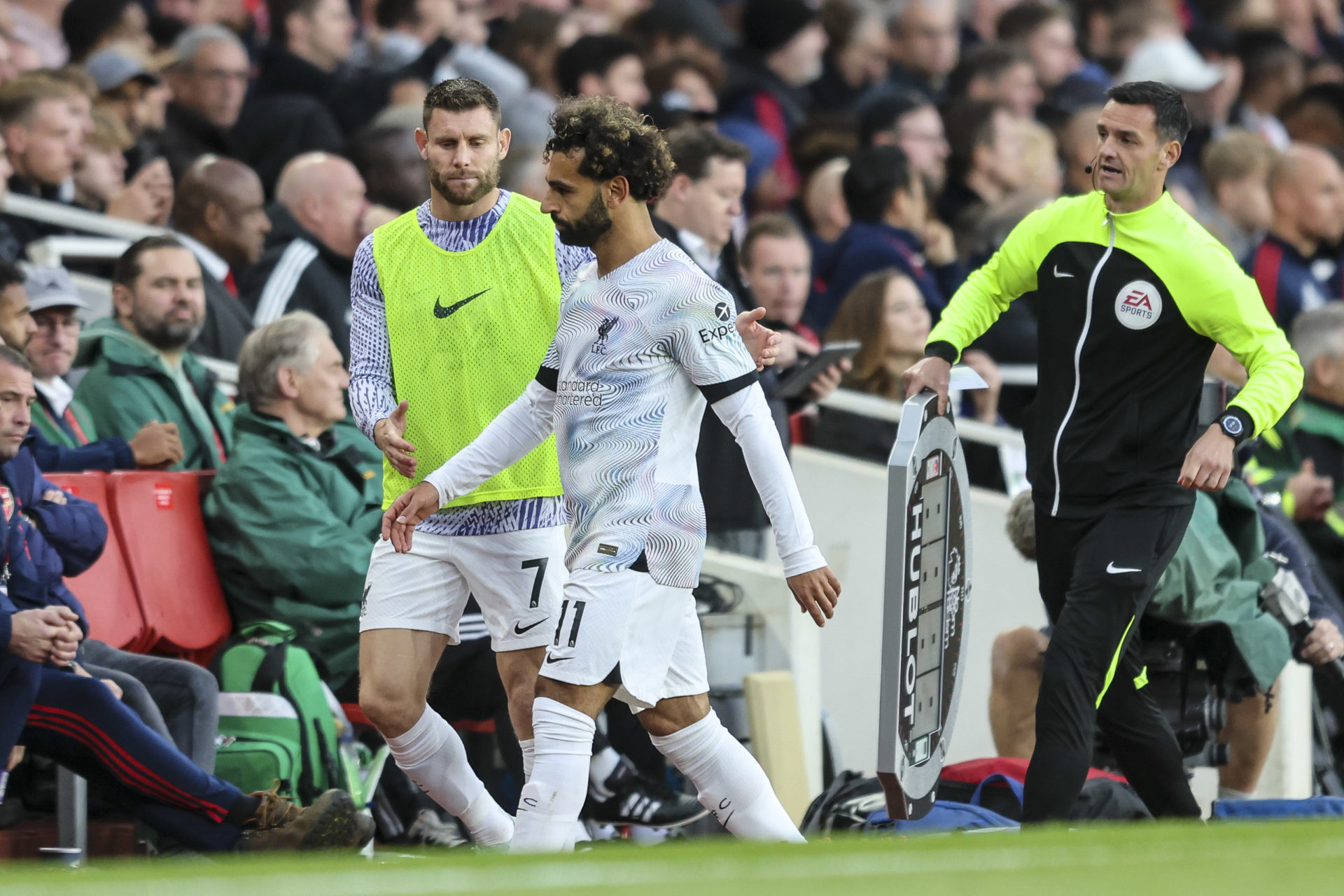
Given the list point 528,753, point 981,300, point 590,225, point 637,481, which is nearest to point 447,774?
point 528,753

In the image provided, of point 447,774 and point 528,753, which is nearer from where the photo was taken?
point 528,753

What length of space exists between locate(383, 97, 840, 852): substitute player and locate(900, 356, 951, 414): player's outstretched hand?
793 millimetres

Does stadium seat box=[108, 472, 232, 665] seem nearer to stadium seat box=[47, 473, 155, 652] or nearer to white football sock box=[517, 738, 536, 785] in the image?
stadium seat box=[47, 473, 155, 652]

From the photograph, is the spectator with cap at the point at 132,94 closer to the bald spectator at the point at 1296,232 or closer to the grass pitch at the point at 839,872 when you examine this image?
the bald spectator at the point at 1296,232

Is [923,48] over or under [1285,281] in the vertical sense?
over

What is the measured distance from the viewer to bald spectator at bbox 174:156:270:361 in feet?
29.6

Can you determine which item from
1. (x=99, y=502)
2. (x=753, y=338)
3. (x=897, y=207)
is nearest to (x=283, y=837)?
(x=99, y=502)

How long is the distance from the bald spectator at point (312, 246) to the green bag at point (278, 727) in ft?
6.65

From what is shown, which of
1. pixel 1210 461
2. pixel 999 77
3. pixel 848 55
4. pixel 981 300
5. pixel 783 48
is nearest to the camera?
pixel 1210 461

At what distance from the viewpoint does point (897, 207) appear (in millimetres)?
10234

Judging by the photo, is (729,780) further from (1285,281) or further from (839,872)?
(1285,281)

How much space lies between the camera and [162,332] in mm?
7734

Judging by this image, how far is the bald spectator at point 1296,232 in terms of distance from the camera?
11039 millimetres

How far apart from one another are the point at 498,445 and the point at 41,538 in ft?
4.96
